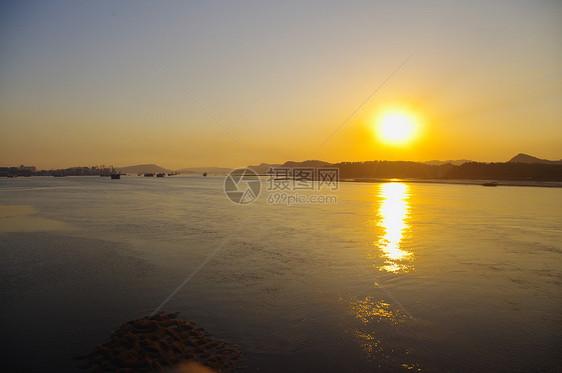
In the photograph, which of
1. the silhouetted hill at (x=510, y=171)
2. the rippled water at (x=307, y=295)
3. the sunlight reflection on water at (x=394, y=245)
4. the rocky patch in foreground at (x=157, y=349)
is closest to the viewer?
the rocky patch in foreground at (x=157, y=349)

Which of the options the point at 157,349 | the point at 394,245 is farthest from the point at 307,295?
the point at 394,245

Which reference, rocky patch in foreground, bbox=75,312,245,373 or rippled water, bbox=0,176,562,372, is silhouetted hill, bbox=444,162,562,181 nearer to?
rippled water, bbox=0,176,562,372

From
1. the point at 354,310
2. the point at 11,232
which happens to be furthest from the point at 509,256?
the point at 11,232

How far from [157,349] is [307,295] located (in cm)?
448

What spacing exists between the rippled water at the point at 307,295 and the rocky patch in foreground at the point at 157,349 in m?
0.40

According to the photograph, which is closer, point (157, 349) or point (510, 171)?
point (157, 349)

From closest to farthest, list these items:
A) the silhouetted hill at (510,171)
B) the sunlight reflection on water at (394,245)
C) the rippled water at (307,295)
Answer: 1. the rippled water at (307,295)
2. the sunlight reflection on water at (394,245)
3. the silhouetted hill at (510,171)

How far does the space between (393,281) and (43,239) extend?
17352 mm

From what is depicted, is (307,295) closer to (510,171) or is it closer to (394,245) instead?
(394,245)

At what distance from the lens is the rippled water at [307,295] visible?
6344 mm

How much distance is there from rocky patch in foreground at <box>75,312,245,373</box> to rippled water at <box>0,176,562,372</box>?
397mm

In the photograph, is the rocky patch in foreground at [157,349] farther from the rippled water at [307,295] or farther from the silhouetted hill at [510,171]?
the silhouetted hill at [510,171]

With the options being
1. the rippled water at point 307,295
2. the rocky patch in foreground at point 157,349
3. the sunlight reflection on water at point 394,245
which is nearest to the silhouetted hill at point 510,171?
the sunlight reflection on water at point 394,245

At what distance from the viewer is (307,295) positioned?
928cm
